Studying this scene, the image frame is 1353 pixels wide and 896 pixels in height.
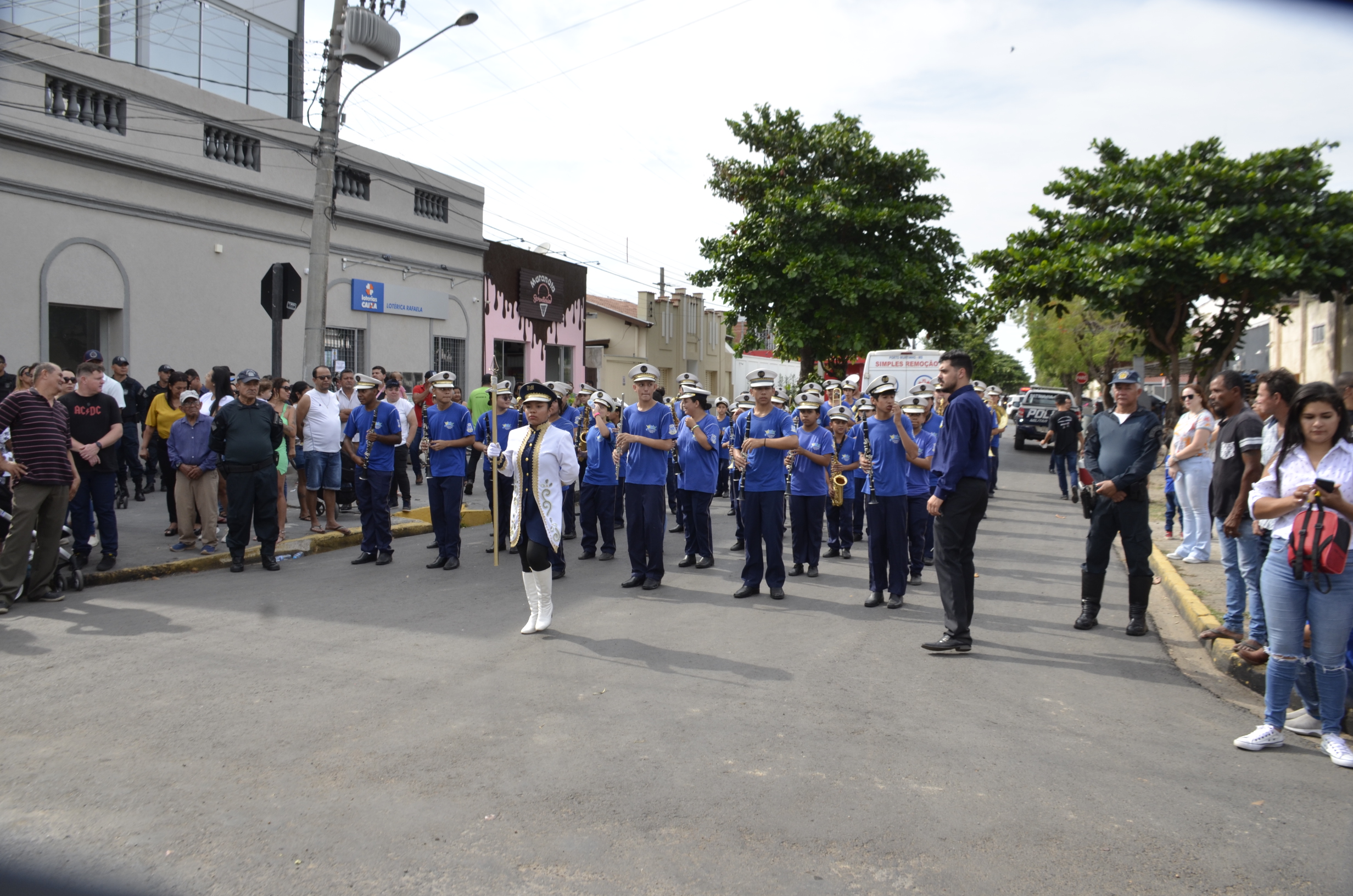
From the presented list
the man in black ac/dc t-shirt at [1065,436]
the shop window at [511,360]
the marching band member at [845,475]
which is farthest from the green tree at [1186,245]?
the shop window at [511,360]

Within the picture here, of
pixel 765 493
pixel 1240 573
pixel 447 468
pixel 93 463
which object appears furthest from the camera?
pixel 447 468

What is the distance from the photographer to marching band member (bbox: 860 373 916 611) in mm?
8391

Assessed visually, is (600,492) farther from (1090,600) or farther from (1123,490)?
(1123,490)

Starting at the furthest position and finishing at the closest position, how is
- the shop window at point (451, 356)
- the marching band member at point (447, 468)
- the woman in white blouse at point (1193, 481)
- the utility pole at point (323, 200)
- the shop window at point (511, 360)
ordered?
1. the shop window at point (511, 360)
2. the shop window at point (451, 356)
3. the utility pole at point (323, 200)
4. the woman in white blouse at point (1193, 481)
5. the marching band member at point (447, 468)

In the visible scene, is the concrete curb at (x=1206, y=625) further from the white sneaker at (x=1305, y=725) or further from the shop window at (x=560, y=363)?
the shop window at (x=560, y=363)

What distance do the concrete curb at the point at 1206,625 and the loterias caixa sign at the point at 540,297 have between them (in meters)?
21.7

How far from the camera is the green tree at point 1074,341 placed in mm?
43094

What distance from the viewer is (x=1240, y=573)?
267 inches

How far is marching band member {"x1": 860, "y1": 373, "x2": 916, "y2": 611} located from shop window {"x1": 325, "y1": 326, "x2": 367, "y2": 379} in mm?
14754

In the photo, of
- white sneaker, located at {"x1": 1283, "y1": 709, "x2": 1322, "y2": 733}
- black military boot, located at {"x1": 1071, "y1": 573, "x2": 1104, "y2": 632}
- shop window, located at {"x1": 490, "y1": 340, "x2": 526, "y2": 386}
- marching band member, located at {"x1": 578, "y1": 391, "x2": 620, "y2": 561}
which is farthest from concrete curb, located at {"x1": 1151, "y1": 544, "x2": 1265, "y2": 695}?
shop window, located at {"x1": 490, "y1": 340, "x2": 526, "y2": 386}

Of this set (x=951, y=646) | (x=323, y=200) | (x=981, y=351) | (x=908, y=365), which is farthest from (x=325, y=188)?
(x=981, y=351)

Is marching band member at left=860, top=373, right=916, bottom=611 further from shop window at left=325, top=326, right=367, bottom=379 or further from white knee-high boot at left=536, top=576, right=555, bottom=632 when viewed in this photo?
shop window at left=325, top=326, right=367, bottom=379

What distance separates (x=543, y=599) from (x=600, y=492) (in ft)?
12.8

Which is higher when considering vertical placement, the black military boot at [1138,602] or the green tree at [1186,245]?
the green tree at [1186,245]
